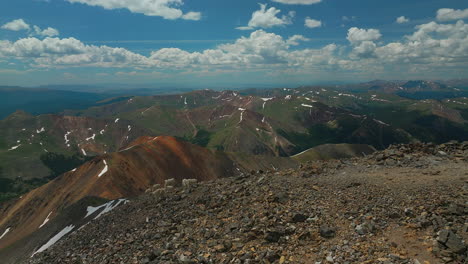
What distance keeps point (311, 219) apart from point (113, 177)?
93052 mm

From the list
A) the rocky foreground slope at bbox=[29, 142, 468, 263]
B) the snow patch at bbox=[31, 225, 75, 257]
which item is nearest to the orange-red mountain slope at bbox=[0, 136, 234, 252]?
the snow patch at bbox=[31, 225, 75, 257]

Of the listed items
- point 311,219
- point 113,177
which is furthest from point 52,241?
point 113,177

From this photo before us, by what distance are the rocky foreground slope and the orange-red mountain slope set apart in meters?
66.8

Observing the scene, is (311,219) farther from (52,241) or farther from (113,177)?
(113,177)

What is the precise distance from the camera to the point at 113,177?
9788 centimetres

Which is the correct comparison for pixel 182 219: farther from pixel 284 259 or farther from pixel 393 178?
pixel 393 178

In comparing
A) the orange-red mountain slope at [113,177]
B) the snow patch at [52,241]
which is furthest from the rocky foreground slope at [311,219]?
the orange-red mountain slope at [113,177]

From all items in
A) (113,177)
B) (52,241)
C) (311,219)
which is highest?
(311,219)

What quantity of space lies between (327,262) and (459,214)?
25.6 ft

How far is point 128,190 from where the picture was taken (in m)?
98.0

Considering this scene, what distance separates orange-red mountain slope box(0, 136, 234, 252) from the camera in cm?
9238

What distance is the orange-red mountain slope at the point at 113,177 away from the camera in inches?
3637

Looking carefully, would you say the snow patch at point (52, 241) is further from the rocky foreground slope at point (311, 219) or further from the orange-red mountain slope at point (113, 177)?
the orange-red mountain slope at point (113, 177)

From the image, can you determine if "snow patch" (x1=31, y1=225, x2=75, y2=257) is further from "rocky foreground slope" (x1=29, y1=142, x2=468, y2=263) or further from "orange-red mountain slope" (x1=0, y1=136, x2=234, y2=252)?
"orange-red mountain slope" (x1=0, y1=136, x2=234, y2=252)
